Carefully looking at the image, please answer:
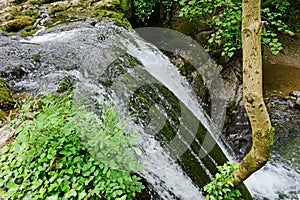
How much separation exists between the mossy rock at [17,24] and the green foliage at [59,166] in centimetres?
366

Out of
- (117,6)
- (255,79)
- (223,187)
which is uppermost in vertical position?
(255,79)

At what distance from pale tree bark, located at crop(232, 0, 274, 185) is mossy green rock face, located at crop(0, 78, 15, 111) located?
2361 mm

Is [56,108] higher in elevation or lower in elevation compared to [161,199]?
higher

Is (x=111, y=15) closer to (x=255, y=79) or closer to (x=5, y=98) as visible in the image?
(x=5, y=98)

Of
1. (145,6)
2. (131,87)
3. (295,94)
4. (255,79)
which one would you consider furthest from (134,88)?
(295,94)

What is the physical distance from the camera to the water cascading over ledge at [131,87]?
2512mm

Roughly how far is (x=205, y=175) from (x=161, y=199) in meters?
0.84

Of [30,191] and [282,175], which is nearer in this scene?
[30,191]

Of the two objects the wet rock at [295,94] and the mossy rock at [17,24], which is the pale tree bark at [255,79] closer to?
the mossy rock at [17,24]

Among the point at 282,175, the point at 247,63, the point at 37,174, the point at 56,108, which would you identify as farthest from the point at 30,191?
the point at 282,175

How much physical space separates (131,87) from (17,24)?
318 cm

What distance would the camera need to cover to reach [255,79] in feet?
5.68

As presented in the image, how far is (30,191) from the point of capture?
64.1 inches

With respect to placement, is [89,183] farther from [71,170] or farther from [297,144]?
[297,144]
